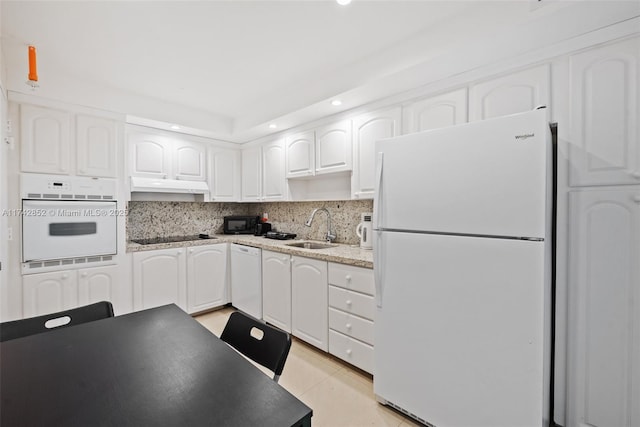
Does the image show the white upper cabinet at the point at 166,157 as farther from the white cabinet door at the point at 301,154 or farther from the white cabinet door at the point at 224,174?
the white cabinet door at the point at 301,154

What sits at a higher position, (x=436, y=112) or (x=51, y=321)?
(x=436, y=112)

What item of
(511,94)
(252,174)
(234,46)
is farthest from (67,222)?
(511,94)

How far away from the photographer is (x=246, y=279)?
3109mm

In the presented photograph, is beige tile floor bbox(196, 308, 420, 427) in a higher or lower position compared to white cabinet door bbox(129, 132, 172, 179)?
lower

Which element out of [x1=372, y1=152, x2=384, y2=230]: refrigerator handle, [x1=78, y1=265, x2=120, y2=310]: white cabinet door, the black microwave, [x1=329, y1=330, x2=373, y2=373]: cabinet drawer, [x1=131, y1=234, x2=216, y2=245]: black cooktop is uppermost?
[x1=372, y1=152, x2=384, y2=230]: refrigerator handle

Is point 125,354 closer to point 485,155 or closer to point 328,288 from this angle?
Result: point 328,288

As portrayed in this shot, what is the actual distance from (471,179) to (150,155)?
310cm

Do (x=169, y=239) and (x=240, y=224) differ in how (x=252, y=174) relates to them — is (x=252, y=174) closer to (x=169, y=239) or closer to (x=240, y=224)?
(x=240, y=224)

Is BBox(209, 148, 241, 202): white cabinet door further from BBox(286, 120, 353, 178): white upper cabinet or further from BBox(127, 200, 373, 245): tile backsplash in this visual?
BBox(286, 120, 353, 178): white upper cabinet

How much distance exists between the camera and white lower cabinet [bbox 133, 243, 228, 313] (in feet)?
9.23

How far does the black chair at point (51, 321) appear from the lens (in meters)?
1.21

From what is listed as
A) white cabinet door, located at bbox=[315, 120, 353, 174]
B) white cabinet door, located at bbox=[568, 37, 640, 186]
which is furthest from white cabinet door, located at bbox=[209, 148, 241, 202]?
white cabinet door, located at bbox=[568, 37, 640, 186]

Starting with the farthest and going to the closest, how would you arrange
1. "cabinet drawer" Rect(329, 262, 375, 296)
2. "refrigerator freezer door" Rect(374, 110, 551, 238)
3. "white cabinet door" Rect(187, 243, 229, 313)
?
"white cabinet door" Rect(187, 243, 229, 313) < "cabinet drawer" Rect(329, 262, 375, 296) < "refrigerator freezer door" Rect(374, 110, 551, 238)

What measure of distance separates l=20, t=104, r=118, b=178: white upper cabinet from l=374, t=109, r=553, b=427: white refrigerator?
8.48ft
